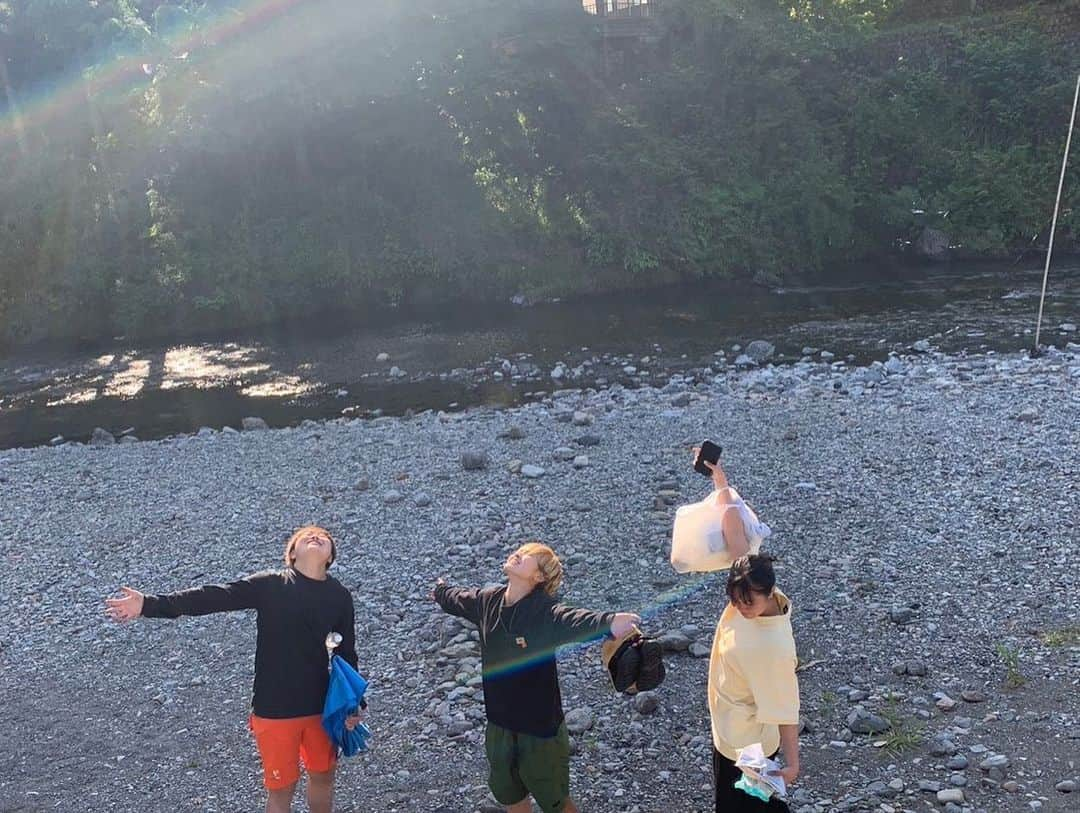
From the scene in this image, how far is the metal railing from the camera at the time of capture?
3088 cm

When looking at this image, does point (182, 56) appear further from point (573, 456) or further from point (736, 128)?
point (573, 456)

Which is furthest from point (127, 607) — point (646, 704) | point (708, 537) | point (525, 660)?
point (646, 704)

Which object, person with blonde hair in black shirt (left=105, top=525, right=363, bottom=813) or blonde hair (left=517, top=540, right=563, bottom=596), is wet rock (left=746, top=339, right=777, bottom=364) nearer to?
blonde hair (left=517, top=540, right=563, bottom=596)

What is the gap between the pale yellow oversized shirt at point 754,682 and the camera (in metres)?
3.51

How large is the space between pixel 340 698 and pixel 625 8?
30.6 metres

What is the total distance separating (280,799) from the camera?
169 inches

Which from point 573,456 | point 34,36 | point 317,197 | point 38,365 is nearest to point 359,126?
point 317,197

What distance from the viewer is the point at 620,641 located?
3.69m

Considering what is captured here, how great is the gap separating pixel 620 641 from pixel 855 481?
20.3 feet

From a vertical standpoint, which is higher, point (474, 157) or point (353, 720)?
point (353, 720)

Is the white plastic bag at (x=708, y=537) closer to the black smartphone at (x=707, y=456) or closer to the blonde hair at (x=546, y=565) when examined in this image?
the black smartphone at (x=707, y=456)

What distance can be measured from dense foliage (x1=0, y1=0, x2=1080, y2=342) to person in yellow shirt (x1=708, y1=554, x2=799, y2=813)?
74.7 feet

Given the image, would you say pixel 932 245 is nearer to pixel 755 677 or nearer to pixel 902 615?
pixel 902 615

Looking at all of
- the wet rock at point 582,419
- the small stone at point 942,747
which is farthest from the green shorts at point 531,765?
the wet rock at point 582,419
